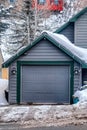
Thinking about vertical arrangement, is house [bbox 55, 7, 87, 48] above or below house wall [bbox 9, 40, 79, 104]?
above

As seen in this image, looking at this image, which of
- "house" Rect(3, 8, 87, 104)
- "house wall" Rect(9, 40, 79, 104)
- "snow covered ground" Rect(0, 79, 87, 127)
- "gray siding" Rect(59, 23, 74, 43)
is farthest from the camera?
"gray siding" Rect(59, 23, 74, 43)

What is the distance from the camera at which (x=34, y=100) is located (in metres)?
20.4

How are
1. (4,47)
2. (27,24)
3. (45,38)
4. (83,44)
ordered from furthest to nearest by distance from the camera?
1. (4,47)
2. (27,24)
3. (83,44)
4. (45,38)

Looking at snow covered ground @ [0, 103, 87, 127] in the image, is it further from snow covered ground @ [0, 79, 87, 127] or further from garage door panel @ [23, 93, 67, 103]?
garage door panel @ [23, 93, 67, 103]

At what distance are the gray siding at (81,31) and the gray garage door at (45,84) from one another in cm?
408

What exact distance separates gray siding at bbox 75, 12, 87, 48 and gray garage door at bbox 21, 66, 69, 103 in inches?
161

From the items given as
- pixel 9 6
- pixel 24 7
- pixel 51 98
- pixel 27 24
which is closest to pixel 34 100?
pixel 51 98

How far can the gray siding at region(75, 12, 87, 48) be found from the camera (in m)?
23.8

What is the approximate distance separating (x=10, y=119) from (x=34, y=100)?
358 inches

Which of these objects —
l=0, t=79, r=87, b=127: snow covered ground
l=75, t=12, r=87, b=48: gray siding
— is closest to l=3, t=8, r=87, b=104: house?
l=75, t=12, r=87, b=48: gray siding

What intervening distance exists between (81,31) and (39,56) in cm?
451

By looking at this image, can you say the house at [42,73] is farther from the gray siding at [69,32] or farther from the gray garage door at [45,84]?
the gray siding at [69,32]

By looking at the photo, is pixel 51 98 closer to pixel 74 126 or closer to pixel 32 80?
pixel 32 80

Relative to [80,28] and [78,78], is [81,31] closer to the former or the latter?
[80,28]
